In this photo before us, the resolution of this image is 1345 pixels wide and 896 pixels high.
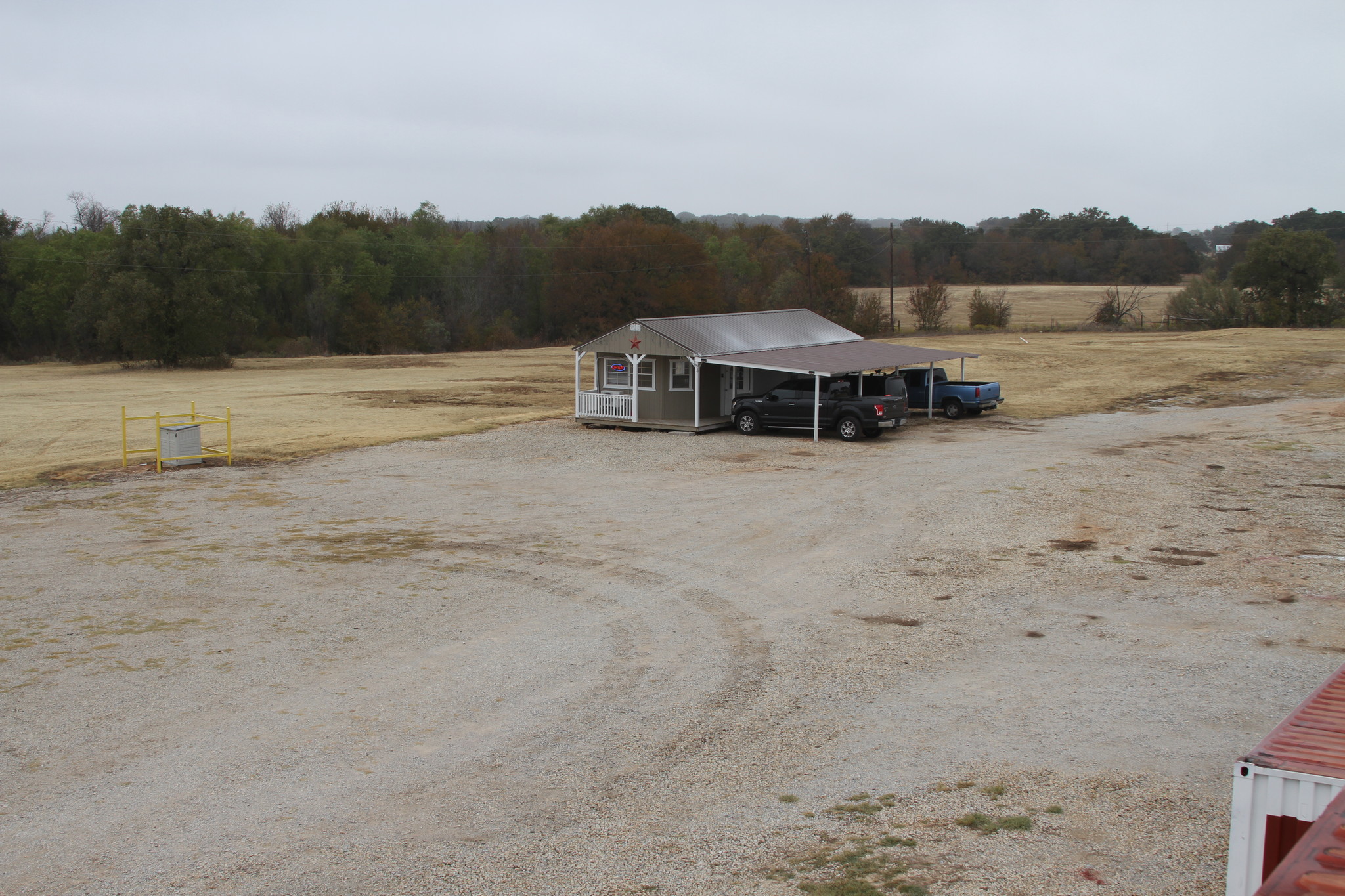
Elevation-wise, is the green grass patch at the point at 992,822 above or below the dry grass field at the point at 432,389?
below

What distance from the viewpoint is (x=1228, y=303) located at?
225 ft

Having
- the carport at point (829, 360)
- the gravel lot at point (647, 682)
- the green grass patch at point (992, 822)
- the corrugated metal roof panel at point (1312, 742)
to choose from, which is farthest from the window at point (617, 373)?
the corrugated metal roof panel at point (1312, 742)

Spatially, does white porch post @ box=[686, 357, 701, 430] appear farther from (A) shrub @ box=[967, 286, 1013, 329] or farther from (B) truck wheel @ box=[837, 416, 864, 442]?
(A) shrub @ box=[967, 286, 1013, 329]

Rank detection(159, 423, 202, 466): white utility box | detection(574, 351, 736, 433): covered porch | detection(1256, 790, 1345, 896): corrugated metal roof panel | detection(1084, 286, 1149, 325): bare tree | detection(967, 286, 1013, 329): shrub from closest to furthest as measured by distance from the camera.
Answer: detection(1256, 790, 1345, 896): corrugated metal roof panel
detection(159, 423, 202, 466): white utility box
detection(574, 351, 736, 433): covered porch
detection(1084, 286, 1149, 325): bare tree
detection(967, 286, 1013, 329): shrub

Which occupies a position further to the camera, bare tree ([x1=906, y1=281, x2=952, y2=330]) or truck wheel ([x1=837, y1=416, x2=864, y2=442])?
bare tree ([x1=906, y1=281, x2=952, y2=330])

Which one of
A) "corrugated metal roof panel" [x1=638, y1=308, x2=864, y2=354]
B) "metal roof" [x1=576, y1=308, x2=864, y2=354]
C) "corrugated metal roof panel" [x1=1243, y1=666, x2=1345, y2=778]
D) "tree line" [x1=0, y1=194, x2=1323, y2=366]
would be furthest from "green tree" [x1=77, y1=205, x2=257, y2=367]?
"corrugated metal roof panel" [x1=1243, y1=666, x2=1345, y2=778]

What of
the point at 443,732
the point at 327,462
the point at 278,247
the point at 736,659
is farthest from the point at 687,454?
the point at 278,247

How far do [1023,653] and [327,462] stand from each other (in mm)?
19519

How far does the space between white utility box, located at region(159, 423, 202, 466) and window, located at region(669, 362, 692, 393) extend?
13173 millimetres

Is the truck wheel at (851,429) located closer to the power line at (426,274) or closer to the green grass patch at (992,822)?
the green grass patch at (992,822)

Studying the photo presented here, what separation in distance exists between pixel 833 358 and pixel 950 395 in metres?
5.40

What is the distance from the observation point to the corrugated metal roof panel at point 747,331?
31328 mm

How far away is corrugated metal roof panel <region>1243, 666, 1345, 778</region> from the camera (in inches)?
193

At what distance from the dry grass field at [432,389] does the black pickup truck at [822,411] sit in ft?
27.4
